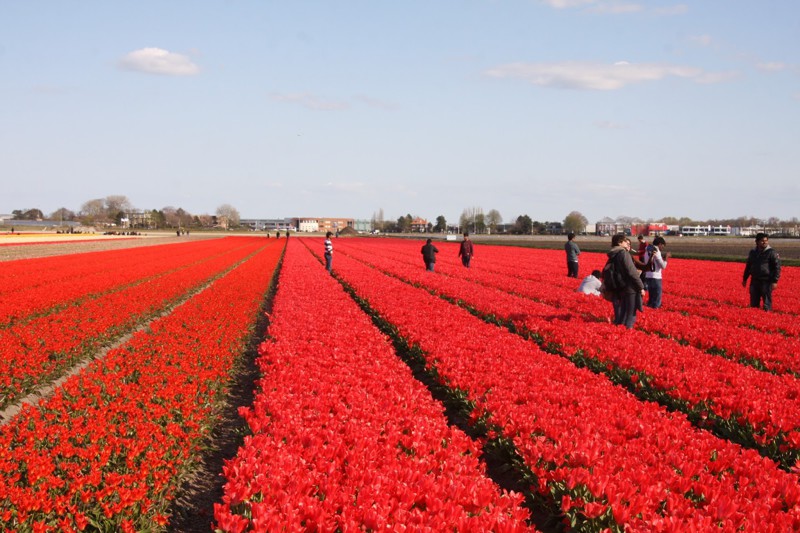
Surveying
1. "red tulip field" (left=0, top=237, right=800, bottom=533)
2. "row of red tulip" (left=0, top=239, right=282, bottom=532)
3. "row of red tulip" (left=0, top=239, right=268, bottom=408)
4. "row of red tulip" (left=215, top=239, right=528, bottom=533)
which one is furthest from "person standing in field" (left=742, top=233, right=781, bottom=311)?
"row of red tulip" (left=0, top=239, right=268, bottom=408)

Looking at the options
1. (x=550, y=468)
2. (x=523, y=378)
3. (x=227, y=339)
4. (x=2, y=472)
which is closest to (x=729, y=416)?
(x=523, y=378)

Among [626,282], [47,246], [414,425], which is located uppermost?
[626,282]

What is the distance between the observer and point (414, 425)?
6.65 m

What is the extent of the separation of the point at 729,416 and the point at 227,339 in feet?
30.1

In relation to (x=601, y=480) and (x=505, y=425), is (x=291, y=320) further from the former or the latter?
(x=601, y=480)

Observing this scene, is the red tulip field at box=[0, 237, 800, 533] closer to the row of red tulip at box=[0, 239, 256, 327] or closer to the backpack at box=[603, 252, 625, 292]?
the backpack at box=[603, 252, 625, 292]

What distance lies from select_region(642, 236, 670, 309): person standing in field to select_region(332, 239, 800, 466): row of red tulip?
2184 mm

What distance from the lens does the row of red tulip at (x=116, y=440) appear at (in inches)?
197

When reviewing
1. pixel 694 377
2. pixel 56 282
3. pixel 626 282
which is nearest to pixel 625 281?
pixel 626 282

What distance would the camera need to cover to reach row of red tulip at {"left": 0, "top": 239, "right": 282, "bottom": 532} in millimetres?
5012

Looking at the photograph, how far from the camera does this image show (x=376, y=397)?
793 cm

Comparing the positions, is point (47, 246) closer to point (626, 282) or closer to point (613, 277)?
point (613, 277)

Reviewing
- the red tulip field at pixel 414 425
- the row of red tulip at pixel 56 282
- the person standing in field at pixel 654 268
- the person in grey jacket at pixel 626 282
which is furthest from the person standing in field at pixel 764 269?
the row of red tulip at pixel 56 282

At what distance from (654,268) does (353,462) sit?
1375 cm
